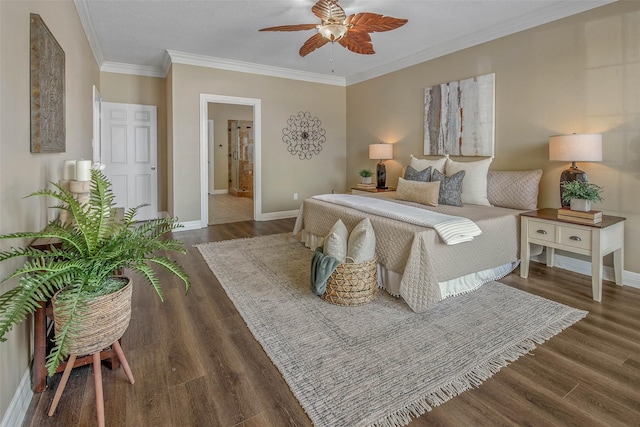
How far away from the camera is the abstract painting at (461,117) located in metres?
4.04

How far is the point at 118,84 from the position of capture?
18.0 feet

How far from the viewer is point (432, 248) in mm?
2541

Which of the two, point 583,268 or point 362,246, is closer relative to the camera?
point 362,246

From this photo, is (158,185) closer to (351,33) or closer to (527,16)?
(351,33)

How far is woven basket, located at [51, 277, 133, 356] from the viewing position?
1321mm

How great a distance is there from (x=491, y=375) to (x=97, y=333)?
6.19 feet

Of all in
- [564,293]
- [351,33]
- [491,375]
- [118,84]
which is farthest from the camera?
[118,84]

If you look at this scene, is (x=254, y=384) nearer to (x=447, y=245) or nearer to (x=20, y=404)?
(x=20, y=404)

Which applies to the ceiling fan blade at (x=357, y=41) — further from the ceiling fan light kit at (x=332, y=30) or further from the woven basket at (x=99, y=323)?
A: the woven basket at (x=99, y=323)

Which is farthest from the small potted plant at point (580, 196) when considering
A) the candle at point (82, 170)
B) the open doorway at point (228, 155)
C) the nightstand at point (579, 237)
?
the open doorway at point (228, 155)

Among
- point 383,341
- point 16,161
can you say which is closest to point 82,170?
point 16,161

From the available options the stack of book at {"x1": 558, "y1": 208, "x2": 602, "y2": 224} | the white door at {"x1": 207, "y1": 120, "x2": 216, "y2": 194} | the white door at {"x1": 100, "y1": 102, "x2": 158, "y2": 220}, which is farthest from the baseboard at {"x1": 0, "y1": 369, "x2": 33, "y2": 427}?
the white door at {"x1": 207, "y1": 120, "x2": 216, "y2": 194}

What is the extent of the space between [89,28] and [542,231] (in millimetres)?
5143

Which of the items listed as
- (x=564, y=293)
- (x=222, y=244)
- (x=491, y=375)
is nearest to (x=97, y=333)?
(x=491, y=375)
